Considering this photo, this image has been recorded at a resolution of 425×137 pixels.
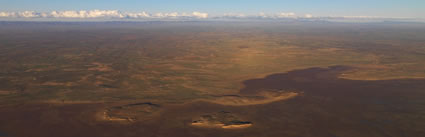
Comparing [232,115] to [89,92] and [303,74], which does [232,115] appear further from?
[303,74]

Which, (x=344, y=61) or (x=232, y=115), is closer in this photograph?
(x=232, y=115)

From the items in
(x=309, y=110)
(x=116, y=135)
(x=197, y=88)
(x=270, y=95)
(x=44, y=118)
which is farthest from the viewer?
(x=197, y=88)

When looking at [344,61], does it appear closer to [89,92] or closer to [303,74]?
[303,74]

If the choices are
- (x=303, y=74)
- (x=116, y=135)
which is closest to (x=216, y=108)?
(x=116, y=135)

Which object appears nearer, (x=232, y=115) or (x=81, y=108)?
(x=232, y=115)

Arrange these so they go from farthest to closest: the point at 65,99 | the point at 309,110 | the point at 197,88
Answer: the point at 197,88
the point at 65,99
the point at 309,110

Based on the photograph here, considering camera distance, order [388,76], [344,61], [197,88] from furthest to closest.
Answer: [344,61]
[388,76]
[197,88]

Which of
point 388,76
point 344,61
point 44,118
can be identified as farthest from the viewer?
point 344,61

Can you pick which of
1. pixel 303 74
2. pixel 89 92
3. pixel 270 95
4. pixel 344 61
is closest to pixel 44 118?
pixel 89 92
